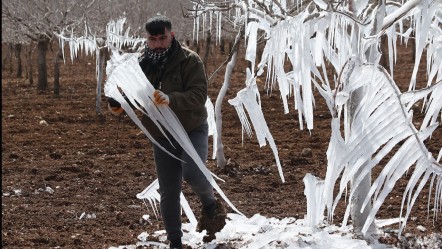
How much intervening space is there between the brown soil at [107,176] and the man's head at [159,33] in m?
1.49

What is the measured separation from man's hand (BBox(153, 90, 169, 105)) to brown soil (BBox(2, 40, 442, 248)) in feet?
4.43

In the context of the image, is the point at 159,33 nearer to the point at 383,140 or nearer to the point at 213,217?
the point at 213,217

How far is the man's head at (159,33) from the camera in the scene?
4.09m

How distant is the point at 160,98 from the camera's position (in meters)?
3.92

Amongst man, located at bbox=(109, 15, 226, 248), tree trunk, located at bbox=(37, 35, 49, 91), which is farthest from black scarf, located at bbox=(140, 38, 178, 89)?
tree trunk, located at bbox=(37, 35, 49, 91)

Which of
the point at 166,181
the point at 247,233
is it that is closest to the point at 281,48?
the point at 166,181

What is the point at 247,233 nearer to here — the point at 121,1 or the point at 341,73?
the point at 341,73

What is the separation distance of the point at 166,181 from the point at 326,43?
1.32m

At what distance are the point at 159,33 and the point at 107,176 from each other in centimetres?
416

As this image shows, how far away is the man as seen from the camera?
4125 mm

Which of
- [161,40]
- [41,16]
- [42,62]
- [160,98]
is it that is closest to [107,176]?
[161,40]

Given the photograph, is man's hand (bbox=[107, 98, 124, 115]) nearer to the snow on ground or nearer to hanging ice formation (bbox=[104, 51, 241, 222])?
hanging ice formation (bbox=[104, 51, 241, 222])

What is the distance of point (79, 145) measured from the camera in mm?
10789

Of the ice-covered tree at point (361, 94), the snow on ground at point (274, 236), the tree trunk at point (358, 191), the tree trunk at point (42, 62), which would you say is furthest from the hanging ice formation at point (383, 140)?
the tree trunk at point (42, 62)
